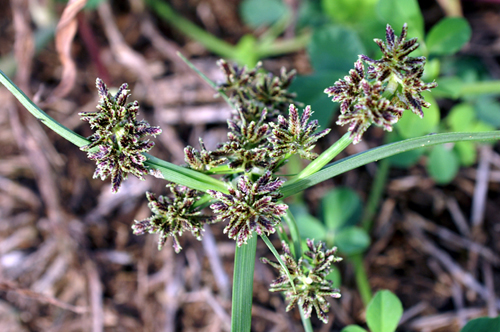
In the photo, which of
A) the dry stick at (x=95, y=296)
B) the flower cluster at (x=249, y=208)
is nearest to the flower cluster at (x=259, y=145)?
the flower cluster at (x=249, y=208)

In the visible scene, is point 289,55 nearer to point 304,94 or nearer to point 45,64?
point 304,94

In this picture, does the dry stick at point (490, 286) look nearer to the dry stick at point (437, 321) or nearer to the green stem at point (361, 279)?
the dry stick at point (437, 321)

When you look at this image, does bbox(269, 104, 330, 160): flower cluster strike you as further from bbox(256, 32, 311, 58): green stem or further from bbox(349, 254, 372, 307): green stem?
Answer: bbox(256, 32, 311, 58): green stem

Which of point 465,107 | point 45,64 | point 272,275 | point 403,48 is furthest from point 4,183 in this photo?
point 465,107

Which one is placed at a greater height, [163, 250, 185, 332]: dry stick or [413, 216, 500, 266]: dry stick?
[413, 216, 500, 266]: dry stick

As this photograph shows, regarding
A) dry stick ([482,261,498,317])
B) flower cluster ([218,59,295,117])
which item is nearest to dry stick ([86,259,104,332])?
flower cluster ([218,59,295,117])
